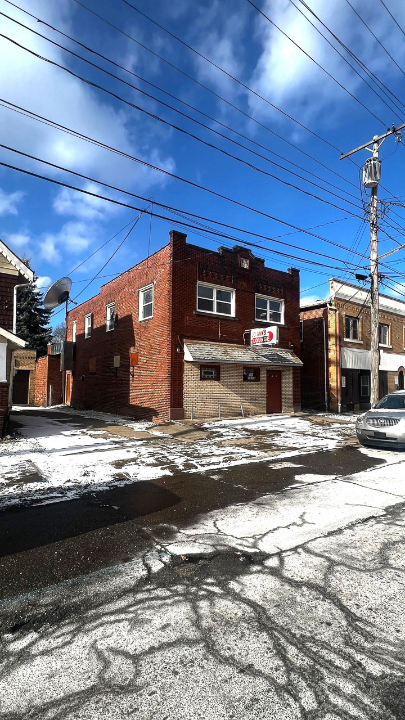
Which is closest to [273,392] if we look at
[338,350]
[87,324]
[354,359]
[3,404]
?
[338,350]

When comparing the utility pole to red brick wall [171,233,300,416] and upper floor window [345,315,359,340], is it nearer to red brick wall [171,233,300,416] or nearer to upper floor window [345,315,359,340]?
red brick wall [171,233,300,416]

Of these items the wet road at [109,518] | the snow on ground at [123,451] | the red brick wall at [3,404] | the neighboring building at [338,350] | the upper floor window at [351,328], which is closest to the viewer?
the wet road at [109,518]

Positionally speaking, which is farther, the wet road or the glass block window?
the glass block window

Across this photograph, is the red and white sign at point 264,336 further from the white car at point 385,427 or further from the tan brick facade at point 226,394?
the white car at point 385,427

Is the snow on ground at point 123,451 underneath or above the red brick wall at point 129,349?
underneath

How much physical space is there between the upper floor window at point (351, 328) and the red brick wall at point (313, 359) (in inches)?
65.0

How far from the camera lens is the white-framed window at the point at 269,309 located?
19.2 meters

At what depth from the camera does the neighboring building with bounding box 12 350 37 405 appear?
28.7 m

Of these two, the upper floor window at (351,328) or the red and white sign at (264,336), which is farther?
the upper floor window at (351,328)

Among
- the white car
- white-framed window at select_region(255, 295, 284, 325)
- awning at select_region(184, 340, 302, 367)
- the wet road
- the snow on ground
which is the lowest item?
the wet road

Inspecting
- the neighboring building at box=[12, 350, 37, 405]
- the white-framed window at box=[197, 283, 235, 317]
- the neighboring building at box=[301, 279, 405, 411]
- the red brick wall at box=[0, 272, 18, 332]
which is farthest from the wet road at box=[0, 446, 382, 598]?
the neighboring building at box=[12, 350, 37, 405]

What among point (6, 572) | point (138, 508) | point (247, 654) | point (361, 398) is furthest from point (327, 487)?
point (361, 398)

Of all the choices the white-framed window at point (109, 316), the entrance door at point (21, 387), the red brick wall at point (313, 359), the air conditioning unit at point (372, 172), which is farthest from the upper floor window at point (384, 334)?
the entrance door at point (21, 387)

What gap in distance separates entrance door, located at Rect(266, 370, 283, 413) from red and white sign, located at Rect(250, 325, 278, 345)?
2.03 meters
